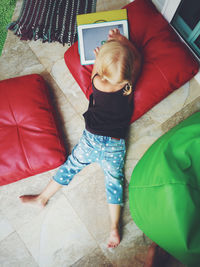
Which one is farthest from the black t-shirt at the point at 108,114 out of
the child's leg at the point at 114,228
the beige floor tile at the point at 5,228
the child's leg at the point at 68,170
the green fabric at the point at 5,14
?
the green fabric at the point at 5,14

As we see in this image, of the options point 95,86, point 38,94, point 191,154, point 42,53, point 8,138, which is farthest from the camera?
point 42,53

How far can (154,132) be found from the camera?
4.58 ft

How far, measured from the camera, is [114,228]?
125 centimetres

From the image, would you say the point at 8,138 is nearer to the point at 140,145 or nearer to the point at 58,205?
the point at 58,205

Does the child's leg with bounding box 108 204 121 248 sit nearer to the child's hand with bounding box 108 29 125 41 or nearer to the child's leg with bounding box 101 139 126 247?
the child's leg with bounding box 101 139 126 247

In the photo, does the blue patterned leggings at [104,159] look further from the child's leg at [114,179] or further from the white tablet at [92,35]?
the white tablet at [92,35]

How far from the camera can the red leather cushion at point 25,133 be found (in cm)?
118

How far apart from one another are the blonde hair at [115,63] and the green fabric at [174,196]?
1.24 ft

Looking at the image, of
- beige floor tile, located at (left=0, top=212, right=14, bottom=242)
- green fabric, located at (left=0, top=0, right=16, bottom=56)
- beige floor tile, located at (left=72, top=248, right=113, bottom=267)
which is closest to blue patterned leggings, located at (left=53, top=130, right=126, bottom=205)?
beige floor tile, located at (left=72, top=248, right=113, bottom=267)

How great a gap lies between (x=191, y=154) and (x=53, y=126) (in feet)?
2.72

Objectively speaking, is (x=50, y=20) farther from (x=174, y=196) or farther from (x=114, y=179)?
(x=174, y=196)

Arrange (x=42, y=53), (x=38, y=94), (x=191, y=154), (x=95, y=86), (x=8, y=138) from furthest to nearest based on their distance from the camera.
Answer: (x=42, y=53), (x=38, y=94), (x=8, y=138), (x=95, y=86), (x=191, y=154)

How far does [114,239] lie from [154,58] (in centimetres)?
117

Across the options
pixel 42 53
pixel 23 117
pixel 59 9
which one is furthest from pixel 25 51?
pixel 23 117
